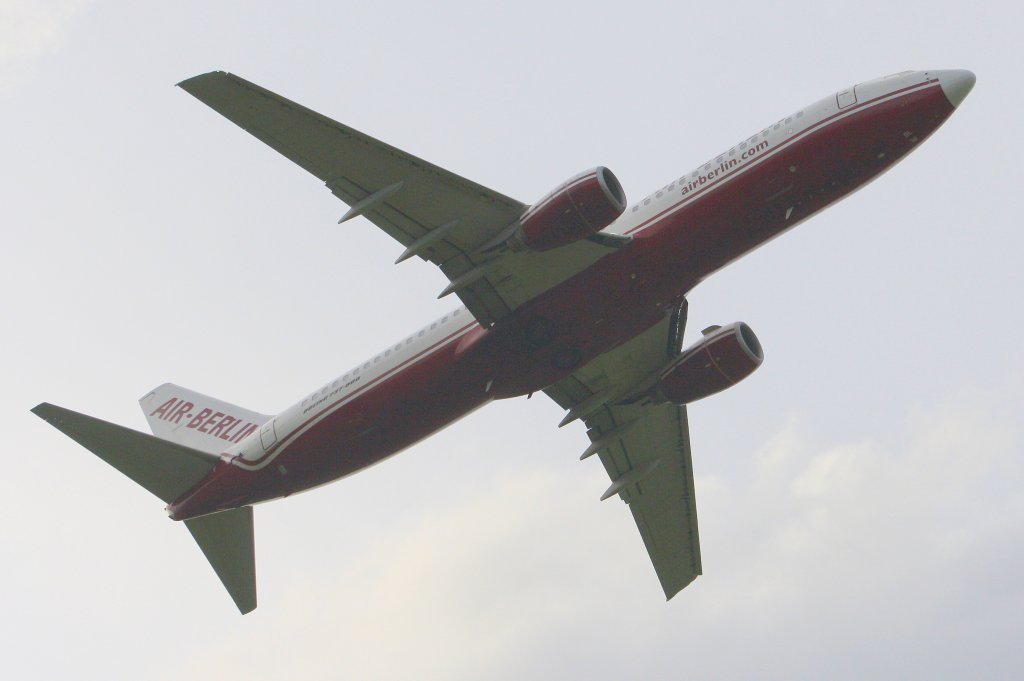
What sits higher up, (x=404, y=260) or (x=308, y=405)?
(x=404, y=260)

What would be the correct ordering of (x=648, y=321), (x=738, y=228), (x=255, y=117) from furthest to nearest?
(x=648, y=321)
(x=738, y=228)
(x=255, y=117)

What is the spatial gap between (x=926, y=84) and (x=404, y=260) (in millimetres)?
15559

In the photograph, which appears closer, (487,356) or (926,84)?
(926,84)

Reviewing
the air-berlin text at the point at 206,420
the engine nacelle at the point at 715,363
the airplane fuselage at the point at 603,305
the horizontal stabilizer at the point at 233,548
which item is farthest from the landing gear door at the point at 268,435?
the engine nacelle at the point at 715,363

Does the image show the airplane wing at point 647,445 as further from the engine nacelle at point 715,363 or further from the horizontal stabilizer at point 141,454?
the horizontal stabilizer at point 141,454

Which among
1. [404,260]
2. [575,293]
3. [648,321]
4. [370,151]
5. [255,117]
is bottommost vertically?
[648,321]

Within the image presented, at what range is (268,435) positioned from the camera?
39.6 m

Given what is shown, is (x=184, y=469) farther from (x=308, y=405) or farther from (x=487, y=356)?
(x=487, y=356)

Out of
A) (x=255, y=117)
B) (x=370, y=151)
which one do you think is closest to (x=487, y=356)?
(x=370, y=151)

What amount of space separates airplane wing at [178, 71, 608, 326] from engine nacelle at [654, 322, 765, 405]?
6.59 m

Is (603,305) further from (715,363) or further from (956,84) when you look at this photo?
(956,84)

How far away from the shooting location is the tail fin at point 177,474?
3750 centimetres

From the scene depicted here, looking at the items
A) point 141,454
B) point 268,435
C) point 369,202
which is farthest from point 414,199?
point 141,454

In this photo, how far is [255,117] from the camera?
32.6 metres
